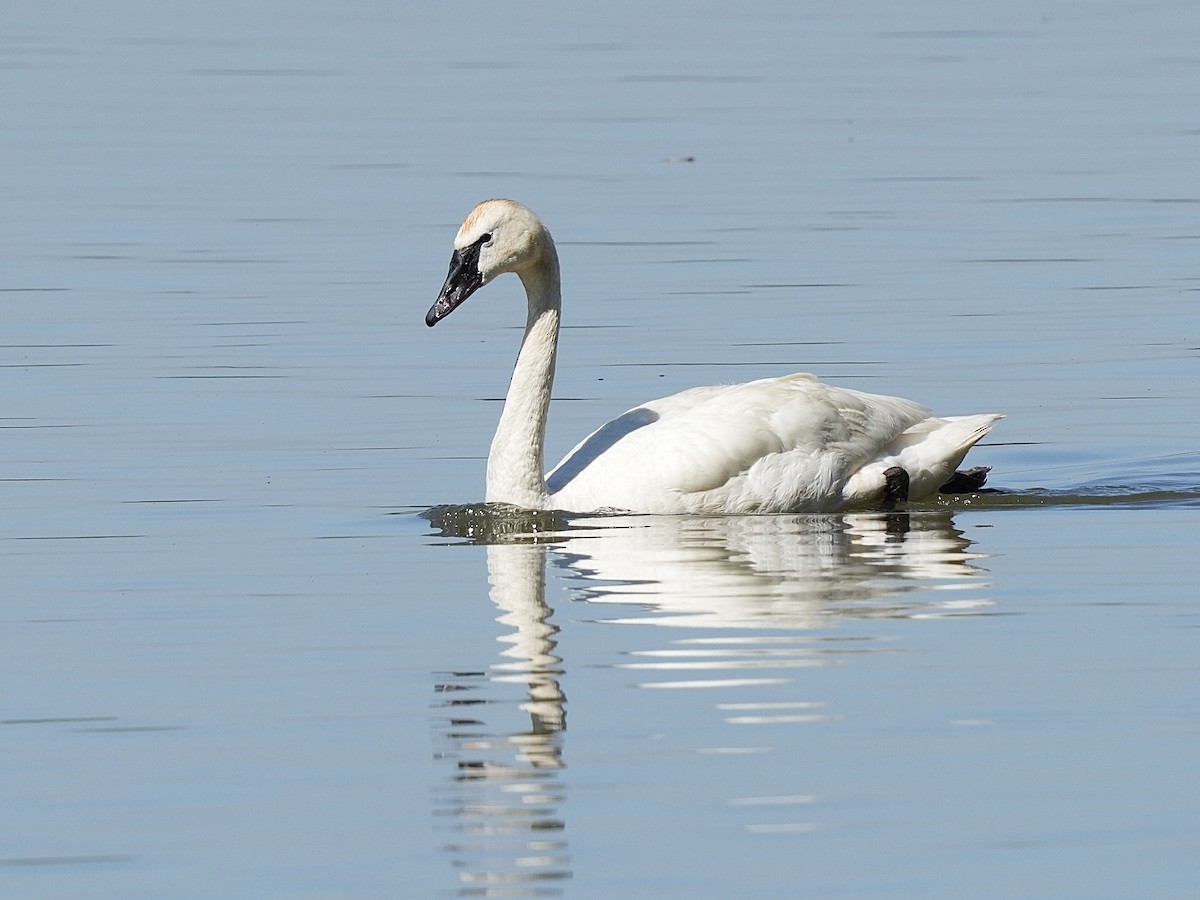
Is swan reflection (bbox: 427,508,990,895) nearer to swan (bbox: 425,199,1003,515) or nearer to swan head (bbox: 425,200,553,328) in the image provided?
swan (bbox: 425,199,1003,515)

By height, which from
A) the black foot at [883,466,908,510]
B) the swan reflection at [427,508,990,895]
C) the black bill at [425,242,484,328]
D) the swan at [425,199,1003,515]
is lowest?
the swan reflection at [427,508,990,895]

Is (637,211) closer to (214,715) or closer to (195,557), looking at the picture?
(195,557)

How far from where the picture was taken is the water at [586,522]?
26.8 ft

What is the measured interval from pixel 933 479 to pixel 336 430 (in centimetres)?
378

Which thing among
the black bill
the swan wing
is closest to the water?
the swan wing

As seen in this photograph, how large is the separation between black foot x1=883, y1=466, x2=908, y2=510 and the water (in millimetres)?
242

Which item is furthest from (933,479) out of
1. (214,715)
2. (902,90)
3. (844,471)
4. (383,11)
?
(383,11)

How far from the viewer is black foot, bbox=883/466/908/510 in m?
14.2

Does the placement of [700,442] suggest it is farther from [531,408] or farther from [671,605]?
[671,605]

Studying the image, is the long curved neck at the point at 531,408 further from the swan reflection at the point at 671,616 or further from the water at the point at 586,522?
the water at the point at 586,522

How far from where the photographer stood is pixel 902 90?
33.2 metres

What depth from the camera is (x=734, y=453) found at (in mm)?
13625

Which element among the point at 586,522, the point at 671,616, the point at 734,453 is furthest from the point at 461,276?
the point at 671,616

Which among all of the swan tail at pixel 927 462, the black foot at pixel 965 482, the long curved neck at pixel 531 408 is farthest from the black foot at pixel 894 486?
the long curved neck at pixel 531 408
